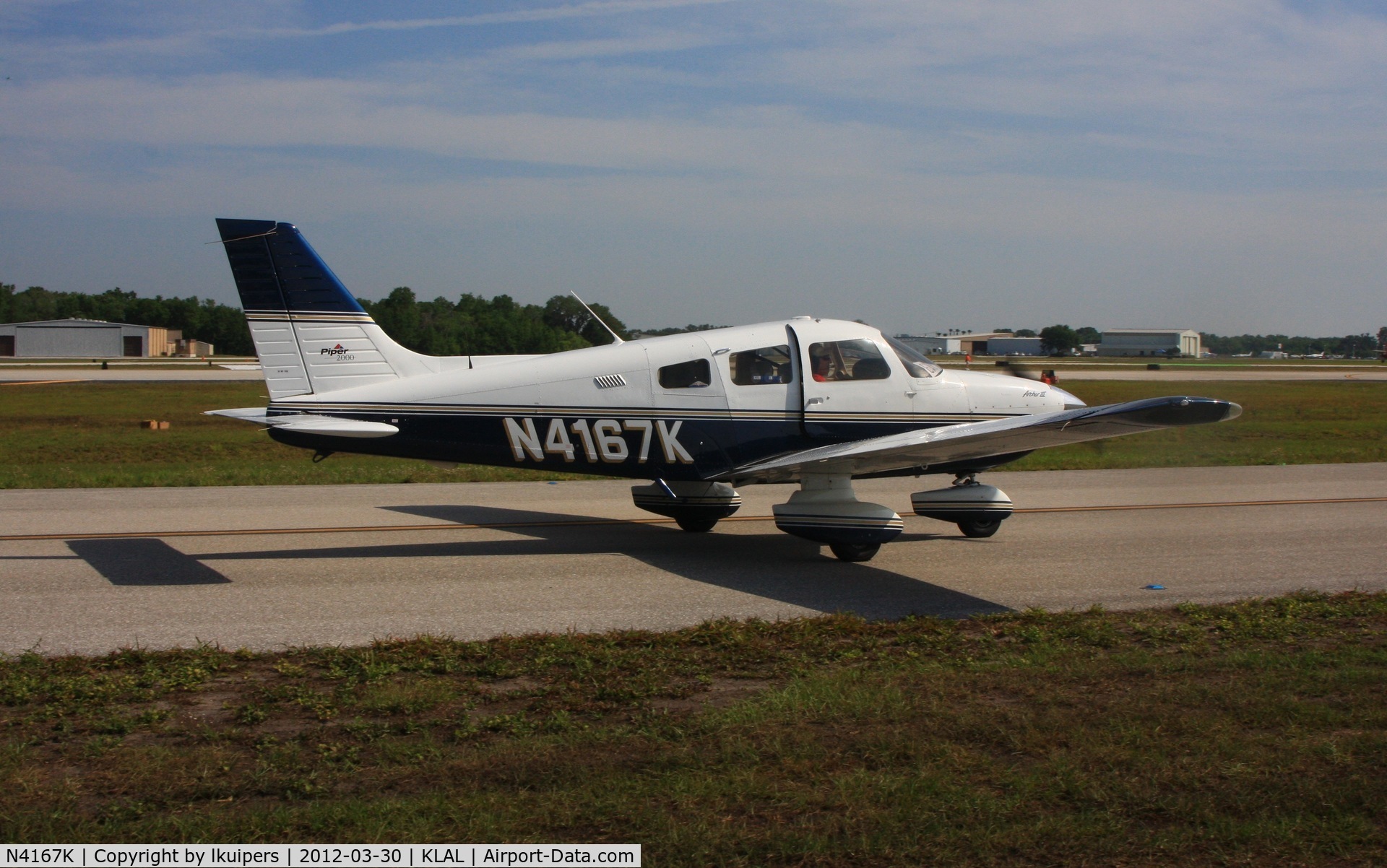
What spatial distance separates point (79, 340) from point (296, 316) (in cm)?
12316

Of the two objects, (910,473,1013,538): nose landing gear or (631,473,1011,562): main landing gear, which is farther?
(910,473,1013,538): nose landing gear

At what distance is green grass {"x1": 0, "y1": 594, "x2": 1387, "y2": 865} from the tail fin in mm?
4012

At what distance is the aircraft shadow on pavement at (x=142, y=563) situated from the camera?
9.96m

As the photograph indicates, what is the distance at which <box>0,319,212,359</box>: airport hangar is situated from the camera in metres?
115

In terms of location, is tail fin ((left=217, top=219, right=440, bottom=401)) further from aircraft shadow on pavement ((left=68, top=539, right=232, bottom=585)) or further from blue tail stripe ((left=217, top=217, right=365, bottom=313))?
aircraft shadow on pavement ((left=68, top=539, right=232, bottom=585))

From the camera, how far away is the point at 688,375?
11461 mm

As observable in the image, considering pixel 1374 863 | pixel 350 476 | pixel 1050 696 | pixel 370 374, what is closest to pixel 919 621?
pixel 1050 696

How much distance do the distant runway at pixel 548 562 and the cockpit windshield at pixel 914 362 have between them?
195cm

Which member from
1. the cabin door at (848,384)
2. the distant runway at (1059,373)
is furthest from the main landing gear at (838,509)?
the distant runway at (1059,373)

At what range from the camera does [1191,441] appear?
25375 millimetres

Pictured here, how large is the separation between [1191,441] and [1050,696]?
21105 mm

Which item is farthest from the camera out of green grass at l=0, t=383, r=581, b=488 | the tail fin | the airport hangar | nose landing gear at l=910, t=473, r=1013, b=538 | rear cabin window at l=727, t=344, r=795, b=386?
the airport hangar
